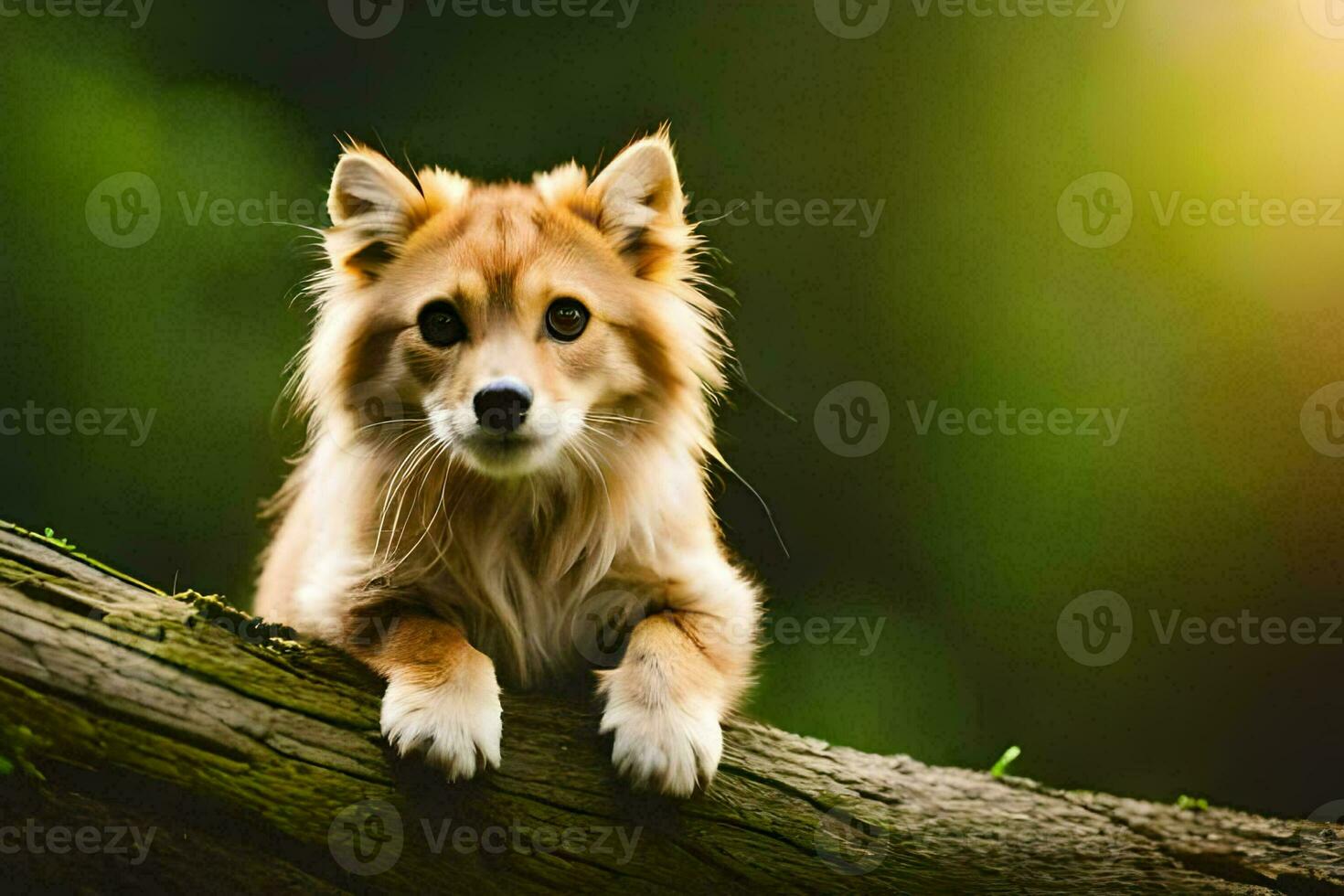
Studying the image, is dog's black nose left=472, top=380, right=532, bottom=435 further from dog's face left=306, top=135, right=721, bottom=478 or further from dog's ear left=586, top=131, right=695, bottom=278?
dog's ear left=586, top=131, right=695, bottom=278

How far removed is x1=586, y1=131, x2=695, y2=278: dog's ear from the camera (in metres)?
2.81

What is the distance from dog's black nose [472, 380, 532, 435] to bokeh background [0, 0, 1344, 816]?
1.80 metres

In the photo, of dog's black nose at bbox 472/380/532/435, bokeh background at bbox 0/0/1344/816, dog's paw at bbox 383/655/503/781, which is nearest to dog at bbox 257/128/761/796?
dog's black nose at bbox 472/380/532/435

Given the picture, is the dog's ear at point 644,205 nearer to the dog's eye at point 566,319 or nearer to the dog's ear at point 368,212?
the dog's eye at point 566,319

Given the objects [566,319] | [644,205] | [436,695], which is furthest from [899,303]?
[436,695]

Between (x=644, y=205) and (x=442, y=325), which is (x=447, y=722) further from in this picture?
(x=644, y=205)

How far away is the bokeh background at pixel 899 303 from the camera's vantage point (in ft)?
13.3

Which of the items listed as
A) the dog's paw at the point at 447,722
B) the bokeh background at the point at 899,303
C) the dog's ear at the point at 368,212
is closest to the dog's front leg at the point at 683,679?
the dog's paw at the point at 447,722

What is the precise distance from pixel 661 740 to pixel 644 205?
4.40 feet

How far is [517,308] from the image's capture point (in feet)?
8.41

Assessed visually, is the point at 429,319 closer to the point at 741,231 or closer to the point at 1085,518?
the point at 741,231

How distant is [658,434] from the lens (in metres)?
2.84

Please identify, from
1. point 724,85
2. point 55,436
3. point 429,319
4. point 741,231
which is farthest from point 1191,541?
point 55,436

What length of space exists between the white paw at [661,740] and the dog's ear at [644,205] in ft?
3.73
